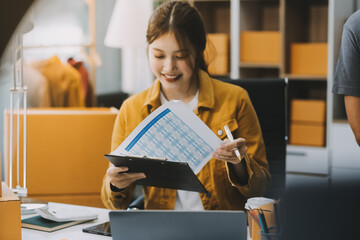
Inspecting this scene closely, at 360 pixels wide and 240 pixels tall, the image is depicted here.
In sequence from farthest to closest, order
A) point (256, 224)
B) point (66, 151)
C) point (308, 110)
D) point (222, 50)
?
point (222, 50) → point (308, 110) → point (66, 151) → point (256, 224)

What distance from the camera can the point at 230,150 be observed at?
157 cm

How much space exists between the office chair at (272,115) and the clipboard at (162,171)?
0.55 meters

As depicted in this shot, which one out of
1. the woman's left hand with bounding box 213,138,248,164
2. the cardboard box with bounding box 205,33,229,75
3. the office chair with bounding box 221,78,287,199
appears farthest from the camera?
the cardboard box with bounding box 205,33,229,75

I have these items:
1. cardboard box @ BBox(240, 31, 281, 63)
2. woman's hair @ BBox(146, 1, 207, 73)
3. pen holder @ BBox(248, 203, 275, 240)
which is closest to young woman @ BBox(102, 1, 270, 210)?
woman's hair @ BBox(146, 1, 207, 73)

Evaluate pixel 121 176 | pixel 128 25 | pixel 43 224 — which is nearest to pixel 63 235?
pixel 43 224

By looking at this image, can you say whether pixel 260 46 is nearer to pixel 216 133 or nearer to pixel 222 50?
pixel 222 50

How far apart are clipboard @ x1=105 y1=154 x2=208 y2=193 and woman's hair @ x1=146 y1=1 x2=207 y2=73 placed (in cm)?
50

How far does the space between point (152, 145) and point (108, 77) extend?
3.11 m

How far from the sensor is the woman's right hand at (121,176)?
156 cm

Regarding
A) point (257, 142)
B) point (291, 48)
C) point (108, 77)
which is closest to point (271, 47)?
point (291, 48)

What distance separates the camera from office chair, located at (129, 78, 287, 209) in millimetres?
1989

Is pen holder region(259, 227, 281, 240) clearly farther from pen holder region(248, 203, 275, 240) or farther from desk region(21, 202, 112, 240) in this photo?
desk region(21, 202, 112, 240)

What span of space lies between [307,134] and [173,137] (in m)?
2.32

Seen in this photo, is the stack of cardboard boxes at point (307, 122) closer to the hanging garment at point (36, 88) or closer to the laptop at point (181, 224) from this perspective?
the hanging garment at point (36, 88)
